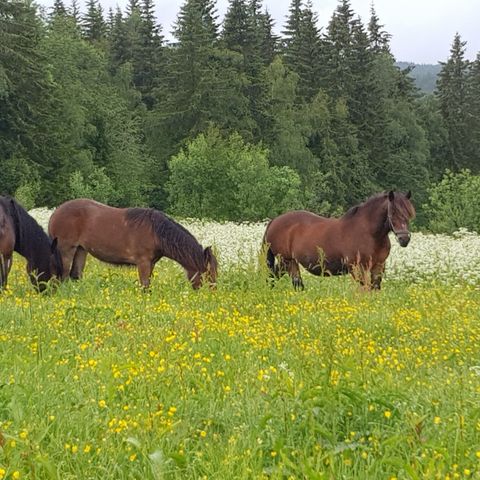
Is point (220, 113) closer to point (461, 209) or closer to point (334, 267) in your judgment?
point (461, 209)

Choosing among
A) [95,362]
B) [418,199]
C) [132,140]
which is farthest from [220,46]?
[95,362]

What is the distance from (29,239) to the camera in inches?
398

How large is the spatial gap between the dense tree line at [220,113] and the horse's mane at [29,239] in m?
20.4

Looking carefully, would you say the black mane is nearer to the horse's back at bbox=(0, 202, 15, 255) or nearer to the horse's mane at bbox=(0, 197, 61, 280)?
the horse's mane at bbox=(0, 197, 61, 280)

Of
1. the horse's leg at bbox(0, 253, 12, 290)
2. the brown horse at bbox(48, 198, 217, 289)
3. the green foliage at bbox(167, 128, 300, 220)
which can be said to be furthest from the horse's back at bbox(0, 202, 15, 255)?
Answer: the green foliage at bbox(167, 128, 300, 220)

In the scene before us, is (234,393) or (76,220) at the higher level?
(76,220)

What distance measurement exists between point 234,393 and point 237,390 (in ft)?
0.60

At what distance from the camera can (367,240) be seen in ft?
36.6

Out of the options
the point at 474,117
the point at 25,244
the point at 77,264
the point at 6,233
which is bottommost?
the point at 77,264

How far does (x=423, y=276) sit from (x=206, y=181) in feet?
85.2

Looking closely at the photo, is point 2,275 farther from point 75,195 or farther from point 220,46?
point 220,46

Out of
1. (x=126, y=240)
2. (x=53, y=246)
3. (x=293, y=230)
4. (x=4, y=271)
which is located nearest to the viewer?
(x=4, y=271)

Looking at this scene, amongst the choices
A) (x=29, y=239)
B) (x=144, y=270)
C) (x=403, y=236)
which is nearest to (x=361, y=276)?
(x=403, y=236)

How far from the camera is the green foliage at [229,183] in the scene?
126 ft
